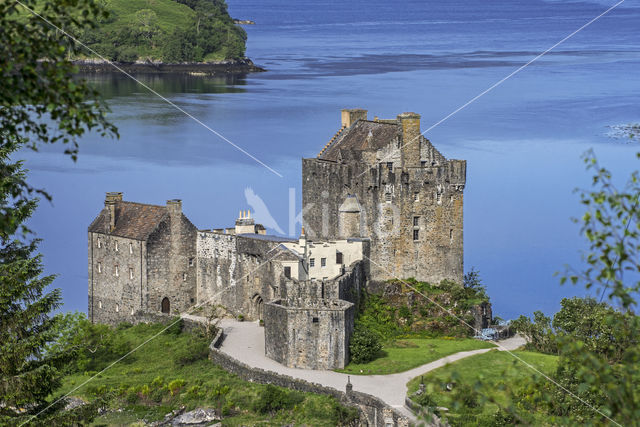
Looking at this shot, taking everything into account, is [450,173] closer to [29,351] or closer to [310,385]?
[310,385]

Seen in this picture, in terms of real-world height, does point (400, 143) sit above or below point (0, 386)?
above

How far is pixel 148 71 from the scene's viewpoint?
15625cm

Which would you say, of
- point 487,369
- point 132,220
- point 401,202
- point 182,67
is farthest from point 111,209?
point 182,67

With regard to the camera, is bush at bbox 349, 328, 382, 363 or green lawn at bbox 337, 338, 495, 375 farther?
bush at bbox 349, 328, 382, 363

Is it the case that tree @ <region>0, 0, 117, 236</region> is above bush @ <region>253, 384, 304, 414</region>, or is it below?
above

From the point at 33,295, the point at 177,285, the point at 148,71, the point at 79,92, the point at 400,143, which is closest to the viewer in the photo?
the point at 79,92

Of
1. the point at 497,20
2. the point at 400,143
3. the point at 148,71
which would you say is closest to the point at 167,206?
the point at 400,143

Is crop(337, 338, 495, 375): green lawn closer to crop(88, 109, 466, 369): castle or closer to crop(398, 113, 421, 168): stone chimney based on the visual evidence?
crop(88, 109, 466, 369): castle

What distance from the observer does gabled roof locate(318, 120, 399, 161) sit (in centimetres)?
6031

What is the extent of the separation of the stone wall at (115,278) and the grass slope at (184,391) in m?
2.80

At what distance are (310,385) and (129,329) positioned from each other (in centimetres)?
1637

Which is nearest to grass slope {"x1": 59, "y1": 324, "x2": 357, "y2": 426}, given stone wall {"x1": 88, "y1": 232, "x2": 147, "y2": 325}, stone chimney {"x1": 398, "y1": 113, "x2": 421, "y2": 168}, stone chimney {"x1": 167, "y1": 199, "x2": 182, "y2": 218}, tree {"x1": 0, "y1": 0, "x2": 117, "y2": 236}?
stone wall {"x1": 88, "y1": 232, "x2": 147, "y2": 325}

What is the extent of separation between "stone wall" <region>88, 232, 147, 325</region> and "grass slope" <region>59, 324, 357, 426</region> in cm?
280

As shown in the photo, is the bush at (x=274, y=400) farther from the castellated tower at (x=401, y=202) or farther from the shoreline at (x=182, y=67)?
the shoreline at (x=182, y=67)
